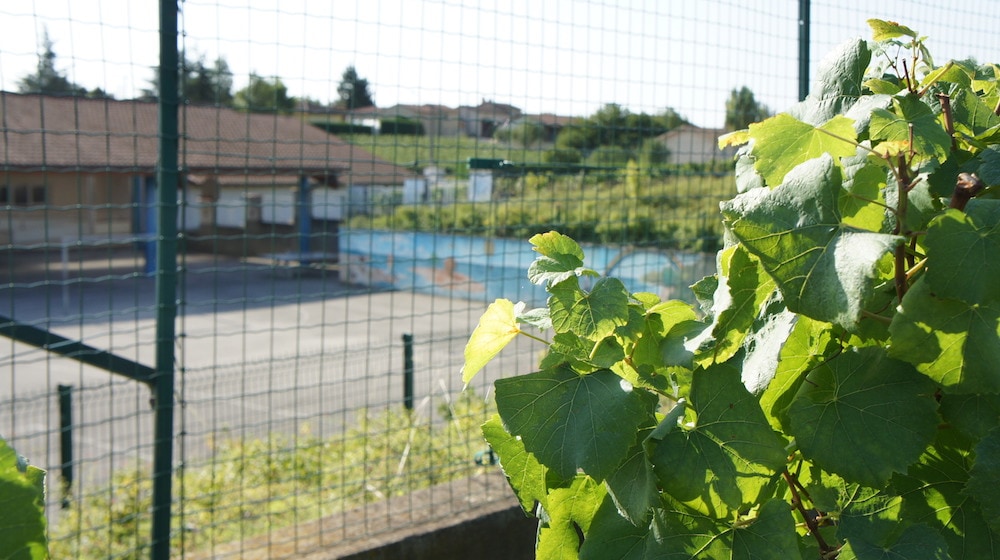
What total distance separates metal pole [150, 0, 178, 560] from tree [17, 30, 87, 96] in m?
0.28

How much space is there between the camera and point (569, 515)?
1185 mm

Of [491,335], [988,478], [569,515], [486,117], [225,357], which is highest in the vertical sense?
[486,117]

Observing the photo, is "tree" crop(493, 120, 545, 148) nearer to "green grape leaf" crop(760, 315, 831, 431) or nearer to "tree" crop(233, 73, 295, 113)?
"tree" crop(233, 73, 295, 113)

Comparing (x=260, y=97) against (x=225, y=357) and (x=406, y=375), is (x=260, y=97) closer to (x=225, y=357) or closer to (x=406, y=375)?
(x=406, y=375)

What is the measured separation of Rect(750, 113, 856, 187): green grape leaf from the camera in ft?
3.33

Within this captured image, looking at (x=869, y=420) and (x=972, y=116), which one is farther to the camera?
(x=972, y=116)

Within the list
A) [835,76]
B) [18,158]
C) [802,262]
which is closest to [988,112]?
[835,76]

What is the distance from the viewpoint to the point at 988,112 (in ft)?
3.79

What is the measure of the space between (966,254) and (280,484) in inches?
166

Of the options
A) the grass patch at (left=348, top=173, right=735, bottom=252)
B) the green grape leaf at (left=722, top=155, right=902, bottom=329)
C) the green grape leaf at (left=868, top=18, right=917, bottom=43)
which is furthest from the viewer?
the grass patch at (left=348, top=173, right=735, bottom=252)

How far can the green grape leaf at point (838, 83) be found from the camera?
3.83 feet

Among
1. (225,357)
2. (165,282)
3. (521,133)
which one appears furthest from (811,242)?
(225,357)

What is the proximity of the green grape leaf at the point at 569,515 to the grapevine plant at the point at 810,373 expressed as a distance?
3 cm

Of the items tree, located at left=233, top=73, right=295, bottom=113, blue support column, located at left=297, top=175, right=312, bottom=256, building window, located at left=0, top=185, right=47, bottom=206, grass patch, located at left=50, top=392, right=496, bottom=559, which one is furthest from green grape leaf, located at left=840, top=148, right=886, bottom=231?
building window, located at left=0, top=185, right=47, bottom=206
